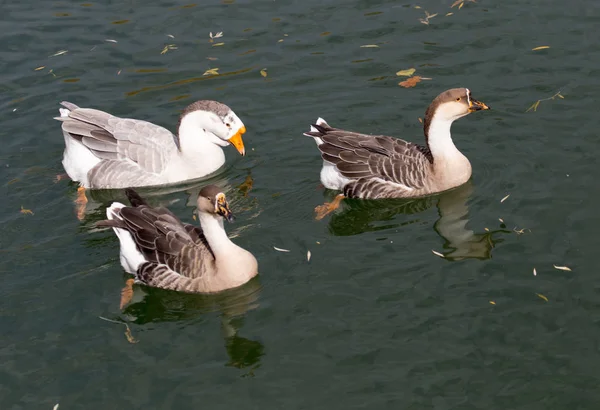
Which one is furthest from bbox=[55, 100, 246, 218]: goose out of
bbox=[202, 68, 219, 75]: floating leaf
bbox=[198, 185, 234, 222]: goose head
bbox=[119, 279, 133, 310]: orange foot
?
bbox=[198, 185, 234, 222]: goose head

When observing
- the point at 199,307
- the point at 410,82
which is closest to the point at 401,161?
the point at 410,82

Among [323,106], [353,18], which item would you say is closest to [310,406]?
[323,106]

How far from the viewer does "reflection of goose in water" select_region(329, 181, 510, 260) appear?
506 inches

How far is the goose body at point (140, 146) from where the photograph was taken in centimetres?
1523

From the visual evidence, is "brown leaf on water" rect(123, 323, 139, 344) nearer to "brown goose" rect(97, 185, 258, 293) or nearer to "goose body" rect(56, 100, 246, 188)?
"brown goose" rect(97, 185, 258, 293)

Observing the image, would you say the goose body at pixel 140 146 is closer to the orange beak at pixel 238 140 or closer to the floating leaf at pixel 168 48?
the orange beak at pixel 238 140

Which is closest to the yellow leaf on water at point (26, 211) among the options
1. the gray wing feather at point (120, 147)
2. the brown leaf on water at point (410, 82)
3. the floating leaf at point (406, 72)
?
the gray wing feather at point (120, 147)

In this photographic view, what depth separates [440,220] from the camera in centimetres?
1373

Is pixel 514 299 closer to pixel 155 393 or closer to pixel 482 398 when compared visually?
pixel 482 398

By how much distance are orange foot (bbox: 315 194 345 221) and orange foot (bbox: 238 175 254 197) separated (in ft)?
4.27

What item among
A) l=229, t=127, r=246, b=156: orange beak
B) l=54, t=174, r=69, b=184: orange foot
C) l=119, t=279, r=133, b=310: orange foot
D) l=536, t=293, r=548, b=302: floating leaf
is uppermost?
l=229, t=127, r=246, b=156: orange beak

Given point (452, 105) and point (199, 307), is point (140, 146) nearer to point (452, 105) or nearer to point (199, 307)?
point (199, 307)

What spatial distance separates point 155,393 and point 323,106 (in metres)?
7.48

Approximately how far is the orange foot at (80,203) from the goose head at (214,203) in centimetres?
338
